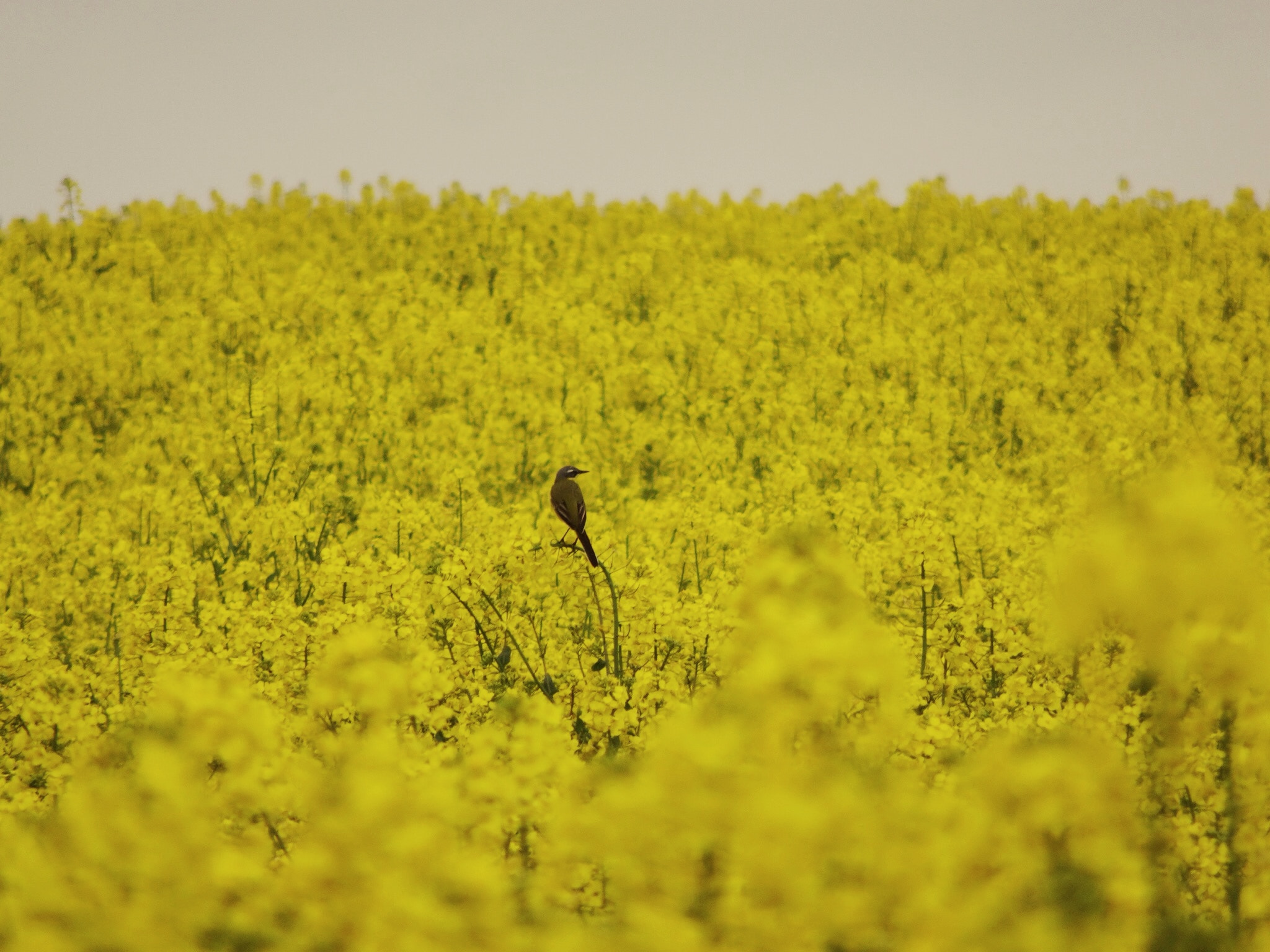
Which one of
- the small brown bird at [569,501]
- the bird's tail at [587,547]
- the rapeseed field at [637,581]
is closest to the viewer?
the rapeseed field at [637,581]

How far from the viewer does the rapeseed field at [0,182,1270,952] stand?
2.50 metres

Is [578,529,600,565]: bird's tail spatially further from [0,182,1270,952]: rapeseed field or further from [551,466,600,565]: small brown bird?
[0,182,1270,952]: rapeseed field

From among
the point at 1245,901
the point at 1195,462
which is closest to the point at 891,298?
the point at 1195,462

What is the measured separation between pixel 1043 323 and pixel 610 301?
20.8ft

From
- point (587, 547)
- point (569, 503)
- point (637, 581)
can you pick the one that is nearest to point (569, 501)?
point (569, 503)

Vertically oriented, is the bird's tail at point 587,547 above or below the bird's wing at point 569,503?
below

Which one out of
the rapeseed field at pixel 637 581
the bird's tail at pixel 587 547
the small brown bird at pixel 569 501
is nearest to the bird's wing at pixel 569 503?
the small brown bird at pixel 569 501

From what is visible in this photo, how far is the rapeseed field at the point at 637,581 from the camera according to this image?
2502 millimetres

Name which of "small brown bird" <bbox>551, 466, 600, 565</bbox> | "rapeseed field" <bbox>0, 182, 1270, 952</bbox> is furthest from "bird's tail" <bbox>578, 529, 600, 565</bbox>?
"rapeseed field" <bbox>0, 182, 1270, 952</bbox>

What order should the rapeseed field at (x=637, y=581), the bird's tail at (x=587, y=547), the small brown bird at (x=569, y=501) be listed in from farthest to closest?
1. the small brown bird at (x=569, y=501)
2. the bird's tail at (x=587, y=547)
3. the rapeseed field at (x=637, y=581)

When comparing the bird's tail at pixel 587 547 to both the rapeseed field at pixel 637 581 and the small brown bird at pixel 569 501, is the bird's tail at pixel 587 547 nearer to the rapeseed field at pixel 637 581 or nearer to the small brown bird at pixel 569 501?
the small brown bird at pixel 569 501

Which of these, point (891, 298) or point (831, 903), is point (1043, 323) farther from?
point (831, 903)

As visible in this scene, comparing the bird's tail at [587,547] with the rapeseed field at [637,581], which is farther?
the bird's tail at [587,547]

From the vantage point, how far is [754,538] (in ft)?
25.9
